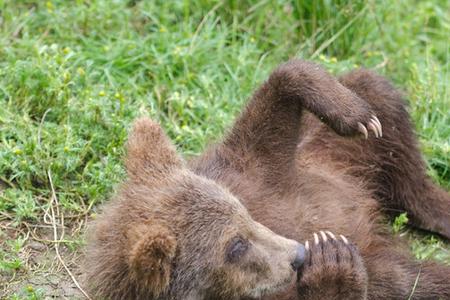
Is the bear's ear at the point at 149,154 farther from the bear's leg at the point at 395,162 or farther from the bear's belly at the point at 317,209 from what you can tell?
the bear's leg at the point at 395,162

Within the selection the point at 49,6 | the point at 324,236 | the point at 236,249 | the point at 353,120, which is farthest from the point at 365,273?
the point at 49,6

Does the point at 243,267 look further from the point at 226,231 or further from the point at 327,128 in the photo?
the point at 327,128

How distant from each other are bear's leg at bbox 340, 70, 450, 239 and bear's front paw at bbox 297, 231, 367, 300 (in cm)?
155

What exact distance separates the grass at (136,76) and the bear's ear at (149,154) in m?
0.96

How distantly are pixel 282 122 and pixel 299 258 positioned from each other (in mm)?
1119

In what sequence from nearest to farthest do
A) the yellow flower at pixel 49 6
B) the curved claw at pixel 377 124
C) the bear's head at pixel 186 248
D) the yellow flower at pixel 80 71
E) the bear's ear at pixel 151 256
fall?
the bear's ear at pixel 151 256 < the bear's head at pixel 186 248 < the curved claw at pixel 377 124 < the yellow flower at pixel 80 71 < the yellow flower at pixel 49 6

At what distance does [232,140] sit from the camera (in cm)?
656

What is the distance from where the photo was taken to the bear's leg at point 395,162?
7207 mm

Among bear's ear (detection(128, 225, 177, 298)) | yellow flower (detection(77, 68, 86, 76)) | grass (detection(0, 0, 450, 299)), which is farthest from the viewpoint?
yellow flower (detection(77, 68, 86, 76))

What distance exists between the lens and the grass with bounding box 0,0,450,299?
7.12 meters

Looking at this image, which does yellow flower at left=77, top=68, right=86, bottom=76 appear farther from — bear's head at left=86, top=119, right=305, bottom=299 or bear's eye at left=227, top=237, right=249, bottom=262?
bear's eye at left=227, top=237, right=249, bottom=262

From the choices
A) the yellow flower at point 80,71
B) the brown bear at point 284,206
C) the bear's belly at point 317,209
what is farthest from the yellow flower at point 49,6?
the bear's belly at point 317,209

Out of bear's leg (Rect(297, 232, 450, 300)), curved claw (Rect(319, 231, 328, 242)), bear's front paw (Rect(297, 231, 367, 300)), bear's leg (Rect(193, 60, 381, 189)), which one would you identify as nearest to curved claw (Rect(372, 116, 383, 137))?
bear's leg (Rect(193, 60, 381, 189))

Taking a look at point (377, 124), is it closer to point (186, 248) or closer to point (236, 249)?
point (236, 249)
